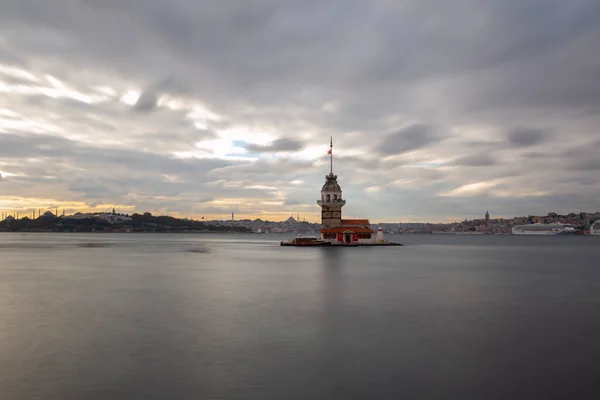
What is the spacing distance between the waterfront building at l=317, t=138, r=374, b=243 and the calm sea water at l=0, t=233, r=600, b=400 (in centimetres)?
6409

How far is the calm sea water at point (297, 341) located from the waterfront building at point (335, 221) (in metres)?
64.1

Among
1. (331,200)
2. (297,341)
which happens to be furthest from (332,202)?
(297,341)

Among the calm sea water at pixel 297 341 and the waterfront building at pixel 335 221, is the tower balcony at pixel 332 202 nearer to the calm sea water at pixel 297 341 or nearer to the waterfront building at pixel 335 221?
the waterfront building at pixel 335 221

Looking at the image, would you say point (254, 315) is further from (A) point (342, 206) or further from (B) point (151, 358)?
(A) point (342, 206)

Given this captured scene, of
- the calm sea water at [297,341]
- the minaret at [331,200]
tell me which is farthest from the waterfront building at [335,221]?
the calm sea water at [297,341]

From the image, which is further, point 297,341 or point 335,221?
point 335,221

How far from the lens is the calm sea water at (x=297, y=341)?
52.1ft

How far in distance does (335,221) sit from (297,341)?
88.0 m

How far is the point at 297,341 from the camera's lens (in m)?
22.2

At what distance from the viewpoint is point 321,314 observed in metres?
28.9

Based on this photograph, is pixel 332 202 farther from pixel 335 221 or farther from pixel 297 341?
pixel 297 341

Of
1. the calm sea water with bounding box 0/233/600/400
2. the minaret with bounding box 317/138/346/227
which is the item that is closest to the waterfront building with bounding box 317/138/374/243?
the minaret with bounding box 317/138/346/227

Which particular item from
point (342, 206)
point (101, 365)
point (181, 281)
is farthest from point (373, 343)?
point (342, 206)

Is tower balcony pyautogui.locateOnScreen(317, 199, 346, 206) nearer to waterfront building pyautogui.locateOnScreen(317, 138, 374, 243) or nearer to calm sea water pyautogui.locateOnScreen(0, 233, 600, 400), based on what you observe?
waterfront building pyautogui.locateOnScreen(317, 138, 374, 243)
